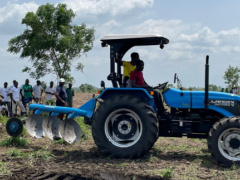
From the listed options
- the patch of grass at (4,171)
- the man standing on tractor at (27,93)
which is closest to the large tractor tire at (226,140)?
the patch of grass at (4,171)

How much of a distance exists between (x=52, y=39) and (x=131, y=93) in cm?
1215

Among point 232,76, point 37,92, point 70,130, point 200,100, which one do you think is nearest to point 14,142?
point 70,130

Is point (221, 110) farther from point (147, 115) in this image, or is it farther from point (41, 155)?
point (41, 155)

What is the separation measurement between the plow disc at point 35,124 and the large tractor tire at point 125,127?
169 cm

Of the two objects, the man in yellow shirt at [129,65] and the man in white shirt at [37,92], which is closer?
the man in yellow shirt at [129,65]

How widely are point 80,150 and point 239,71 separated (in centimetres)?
2930

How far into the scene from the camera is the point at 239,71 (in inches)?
1345

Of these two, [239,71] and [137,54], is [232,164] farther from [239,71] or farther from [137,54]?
[239,71]

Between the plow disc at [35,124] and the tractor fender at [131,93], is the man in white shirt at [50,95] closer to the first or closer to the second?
the plow disc at [35,124]

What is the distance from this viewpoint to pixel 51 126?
26.2 feet

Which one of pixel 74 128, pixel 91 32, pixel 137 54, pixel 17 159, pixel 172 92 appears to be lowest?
pixel 17 159

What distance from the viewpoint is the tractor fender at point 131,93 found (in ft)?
22.7

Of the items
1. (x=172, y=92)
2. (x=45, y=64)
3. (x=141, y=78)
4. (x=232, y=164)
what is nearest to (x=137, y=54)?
(x=141, y=78)

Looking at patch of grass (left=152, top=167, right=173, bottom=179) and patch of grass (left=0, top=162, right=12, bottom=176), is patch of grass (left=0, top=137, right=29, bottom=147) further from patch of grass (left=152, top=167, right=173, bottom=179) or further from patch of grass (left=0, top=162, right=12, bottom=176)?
patch of grass (left=152, top=167, right=173, bottom=179)
